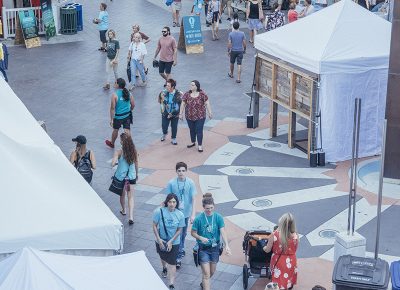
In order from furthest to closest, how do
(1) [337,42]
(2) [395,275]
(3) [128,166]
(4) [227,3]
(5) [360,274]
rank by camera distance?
(4) [227,3] < (1) [337,42] < (3) [128,166] < (2) [395,275] < (5) [360,274]

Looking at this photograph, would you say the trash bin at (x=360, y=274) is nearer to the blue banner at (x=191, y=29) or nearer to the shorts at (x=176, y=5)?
the blue banner at (x=191, y=29)

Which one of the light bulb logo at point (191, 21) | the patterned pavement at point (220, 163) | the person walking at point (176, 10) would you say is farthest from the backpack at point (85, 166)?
the person walking at point (176, 10)

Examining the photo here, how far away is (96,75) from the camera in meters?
24.6

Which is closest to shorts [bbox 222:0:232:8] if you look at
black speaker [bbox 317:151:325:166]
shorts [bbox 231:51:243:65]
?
shorts [bbox 231:51:243:65]

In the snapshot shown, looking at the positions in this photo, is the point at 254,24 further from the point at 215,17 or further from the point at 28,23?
the point at 28,23

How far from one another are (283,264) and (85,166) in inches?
171

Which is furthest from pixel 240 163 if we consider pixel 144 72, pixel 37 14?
pixel 37 14

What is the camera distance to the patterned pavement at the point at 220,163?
45.9 feet

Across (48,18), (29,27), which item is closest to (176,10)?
(48,18)

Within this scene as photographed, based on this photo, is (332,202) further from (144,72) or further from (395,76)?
(144,72)

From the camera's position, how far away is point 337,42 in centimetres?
1712

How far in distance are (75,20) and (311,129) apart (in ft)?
47.2

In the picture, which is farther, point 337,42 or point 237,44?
point 237,44

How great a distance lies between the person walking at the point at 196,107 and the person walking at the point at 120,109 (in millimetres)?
1105
